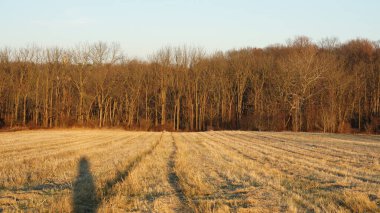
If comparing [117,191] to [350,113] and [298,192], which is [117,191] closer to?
[298,192]

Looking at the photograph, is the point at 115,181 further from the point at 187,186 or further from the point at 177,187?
the point at 187,186

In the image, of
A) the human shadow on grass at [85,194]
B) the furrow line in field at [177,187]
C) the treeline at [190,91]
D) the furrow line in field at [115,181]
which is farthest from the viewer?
the treeline at [190,91]

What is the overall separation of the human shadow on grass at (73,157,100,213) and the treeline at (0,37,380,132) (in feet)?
168

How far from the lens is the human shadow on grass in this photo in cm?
758

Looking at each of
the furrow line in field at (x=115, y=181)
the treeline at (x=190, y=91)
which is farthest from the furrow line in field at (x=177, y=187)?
the treeline at (x=190, y=91)

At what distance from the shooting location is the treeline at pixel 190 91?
63.3 metres

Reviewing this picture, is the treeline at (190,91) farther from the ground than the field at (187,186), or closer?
farther from the ground

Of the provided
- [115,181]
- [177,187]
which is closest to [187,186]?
[177,187]

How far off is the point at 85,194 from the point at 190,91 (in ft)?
210

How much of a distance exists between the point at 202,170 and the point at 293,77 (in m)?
53.4

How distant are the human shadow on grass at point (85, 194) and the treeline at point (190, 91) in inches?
2017

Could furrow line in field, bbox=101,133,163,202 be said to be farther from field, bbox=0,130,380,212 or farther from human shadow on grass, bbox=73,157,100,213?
human shadow on grass, bbox=73,157,100,213

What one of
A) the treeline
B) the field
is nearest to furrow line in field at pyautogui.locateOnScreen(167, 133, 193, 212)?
the field

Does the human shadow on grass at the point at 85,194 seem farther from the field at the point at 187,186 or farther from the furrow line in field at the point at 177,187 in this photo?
the furrow line in field at the point at 177,187
